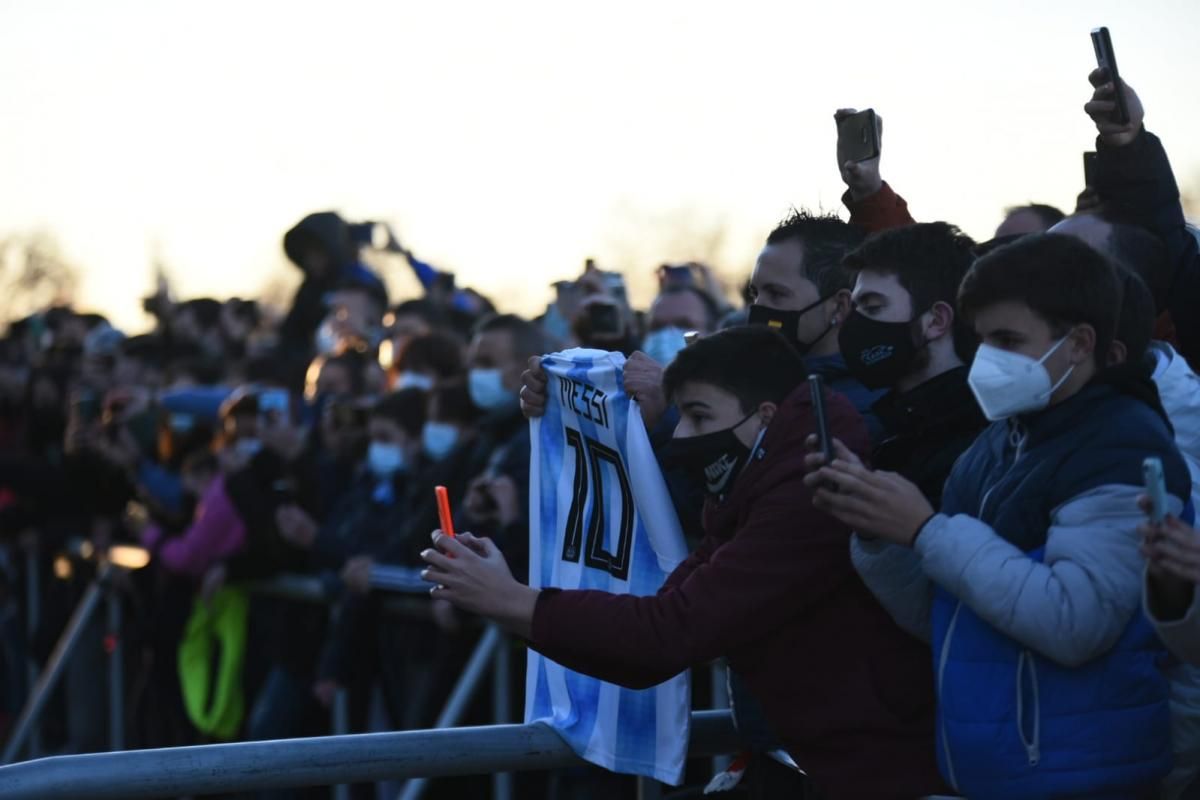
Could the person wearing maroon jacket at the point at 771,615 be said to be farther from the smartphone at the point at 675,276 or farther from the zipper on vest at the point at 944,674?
the smartphone at the point at 675,276

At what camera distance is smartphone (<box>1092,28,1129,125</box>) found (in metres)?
3.96

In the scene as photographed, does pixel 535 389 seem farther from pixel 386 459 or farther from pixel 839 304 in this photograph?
pixel 386 459

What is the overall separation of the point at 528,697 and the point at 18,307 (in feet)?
102

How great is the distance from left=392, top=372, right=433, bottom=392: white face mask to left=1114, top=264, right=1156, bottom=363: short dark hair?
5159 mm

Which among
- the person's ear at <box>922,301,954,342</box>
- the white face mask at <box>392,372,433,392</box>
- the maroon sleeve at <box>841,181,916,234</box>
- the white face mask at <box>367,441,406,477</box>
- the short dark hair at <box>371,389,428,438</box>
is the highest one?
the white face mask at <box>392,372,433,392</box>

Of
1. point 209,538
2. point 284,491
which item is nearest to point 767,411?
point 284,491

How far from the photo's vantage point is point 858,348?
4.00 m

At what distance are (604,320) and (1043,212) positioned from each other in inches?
80.6

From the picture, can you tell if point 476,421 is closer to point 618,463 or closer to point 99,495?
point 618,463

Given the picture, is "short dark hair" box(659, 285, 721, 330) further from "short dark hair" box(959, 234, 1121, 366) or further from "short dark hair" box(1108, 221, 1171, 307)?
"short dark hair" box(959, 234, 1121, 366)

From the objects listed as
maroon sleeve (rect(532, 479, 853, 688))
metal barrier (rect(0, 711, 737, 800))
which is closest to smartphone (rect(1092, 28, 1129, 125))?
maroon sleeve (rect(532, 479, 853, 688))

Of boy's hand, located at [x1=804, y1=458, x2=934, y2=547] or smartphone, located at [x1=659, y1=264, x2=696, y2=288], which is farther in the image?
smartphone, located at [x1=659, y1=264, x2=696, y2=288]

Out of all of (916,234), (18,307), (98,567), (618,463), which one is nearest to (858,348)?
(916,234)

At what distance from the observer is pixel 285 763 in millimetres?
3646
